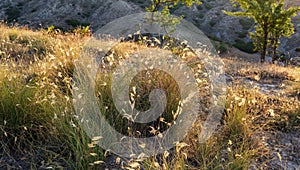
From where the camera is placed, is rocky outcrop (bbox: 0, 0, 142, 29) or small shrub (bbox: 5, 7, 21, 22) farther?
small shrub (bbox: 5, 7, 21, 22)

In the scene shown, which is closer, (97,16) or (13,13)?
(13,13)

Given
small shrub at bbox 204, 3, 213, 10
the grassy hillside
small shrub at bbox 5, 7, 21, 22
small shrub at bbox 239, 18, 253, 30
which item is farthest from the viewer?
small shrub at bbox 204, 3, 213, 10

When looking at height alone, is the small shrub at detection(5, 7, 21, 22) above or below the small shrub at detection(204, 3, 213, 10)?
below

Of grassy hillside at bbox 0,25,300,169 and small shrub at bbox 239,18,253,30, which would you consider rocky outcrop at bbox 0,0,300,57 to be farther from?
grassy hillside at bbox 0,25,300,169

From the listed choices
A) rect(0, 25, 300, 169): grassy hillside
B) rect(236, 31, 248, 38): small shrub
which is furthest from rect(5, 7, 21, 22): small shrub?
rect(0, 25, 300, 169): grassy hillside

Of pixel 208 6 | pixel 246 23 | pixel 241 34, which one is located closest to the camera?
pixel 241 34

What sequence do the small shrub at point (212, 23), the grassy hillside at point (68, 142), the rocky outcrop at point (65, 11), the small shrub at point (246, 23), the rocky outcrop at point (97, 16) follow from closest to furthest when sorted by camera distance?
1. the grassy hillside at point (68, 142)
2. the rocky outcrop at point (97, 16)
3. the rocky outcrop at point (65, 11)
4. the small shrub at point (246, 23)
5. the small shrub at point (212, 23)

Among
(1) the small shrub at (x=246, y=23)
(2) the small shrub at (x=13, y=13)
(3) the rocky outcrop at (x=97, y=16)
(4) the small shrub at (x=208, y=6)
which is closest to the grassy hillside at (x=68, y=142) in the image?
(3) the rocky outcrop at (x=97, y=16)

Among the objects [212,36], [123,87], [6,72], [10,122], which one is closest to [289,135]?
[123,87]

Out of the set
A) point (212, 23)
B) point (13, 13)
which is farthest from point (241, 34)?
point (13, 13)

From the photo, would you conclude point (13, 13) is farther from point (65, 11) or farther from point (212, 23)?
point (212, 23)

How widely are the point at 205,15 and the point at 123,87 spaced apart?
49229 mm

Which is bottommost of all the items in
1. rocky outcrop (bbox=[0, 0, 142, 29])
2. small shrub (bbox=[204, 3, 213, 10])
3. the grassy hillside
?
the grassy hillside

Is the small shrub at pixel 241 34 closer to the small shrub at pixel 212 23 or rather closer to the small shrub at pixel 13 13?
the small shrub at pixel 212 23
